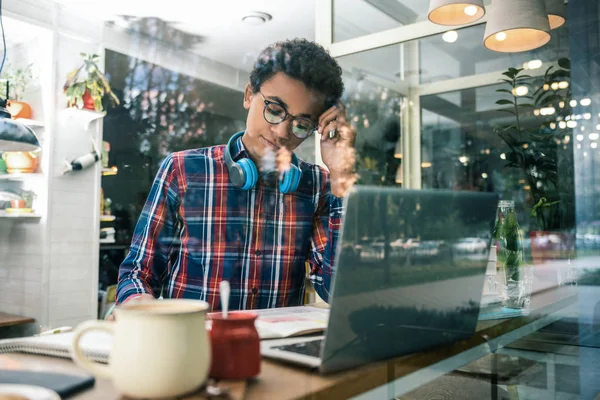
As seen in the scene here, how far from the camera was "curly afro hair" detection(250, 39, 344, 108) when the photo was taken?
1281mm

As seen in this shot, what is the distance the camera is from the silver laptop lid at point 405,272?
49cm

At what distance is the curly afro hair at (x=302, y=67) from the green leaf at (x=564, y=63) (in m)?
0.85

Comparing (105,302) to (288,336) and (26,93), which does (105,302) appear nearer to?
(26,93)

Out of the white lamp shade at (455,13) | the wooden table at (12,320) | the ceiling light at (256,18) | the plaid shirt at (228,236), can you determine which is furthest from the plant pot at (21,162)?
the white lamp shade at (455,13)

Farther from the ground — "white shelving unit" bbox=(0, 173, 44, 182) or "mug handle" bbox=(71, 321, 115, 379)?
"white shelving unit" bbox=(0, 173, 44, 182)

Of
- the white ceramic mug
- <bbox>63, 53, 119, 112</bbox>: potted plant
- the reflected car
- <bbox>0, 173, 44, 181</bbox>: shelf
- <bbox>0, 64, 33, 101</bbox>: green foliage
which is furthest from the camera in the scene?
<bbox>63, 53, 119, 112</bbox>: potted plant

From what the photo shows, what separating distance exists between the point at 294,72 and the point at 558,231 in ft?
3.80

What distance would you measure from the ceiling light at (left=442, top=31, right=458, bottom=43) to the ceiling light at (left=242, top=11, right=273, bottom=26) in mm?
705

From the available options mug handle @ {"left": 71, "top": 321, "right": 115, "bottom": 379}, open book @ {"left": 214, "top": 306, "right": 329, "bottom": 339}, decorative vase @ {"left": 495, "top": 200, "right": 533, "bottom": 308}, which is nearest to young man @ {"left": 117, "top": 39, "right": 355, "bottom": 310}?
open book @ {"left": 214, "top": 306, "right": 329, "bottom": 339}

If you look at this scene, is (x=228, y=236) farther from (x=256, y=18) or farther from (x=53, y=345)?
(x=256, y=18)

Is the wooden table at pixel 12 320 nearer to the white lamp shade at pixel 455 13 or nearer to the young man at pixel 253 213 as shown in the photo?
the young man at pixel 253 213

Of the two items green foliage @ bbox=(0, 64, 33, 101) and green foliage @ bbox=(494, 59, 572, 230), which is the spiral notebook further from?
green foliage @ bbox=(0, 64, 33, 101)

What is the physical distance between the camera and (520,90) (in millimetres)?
1829

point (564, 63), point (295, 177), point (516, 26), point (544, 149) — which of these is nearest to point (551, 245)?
point (544, 149)
